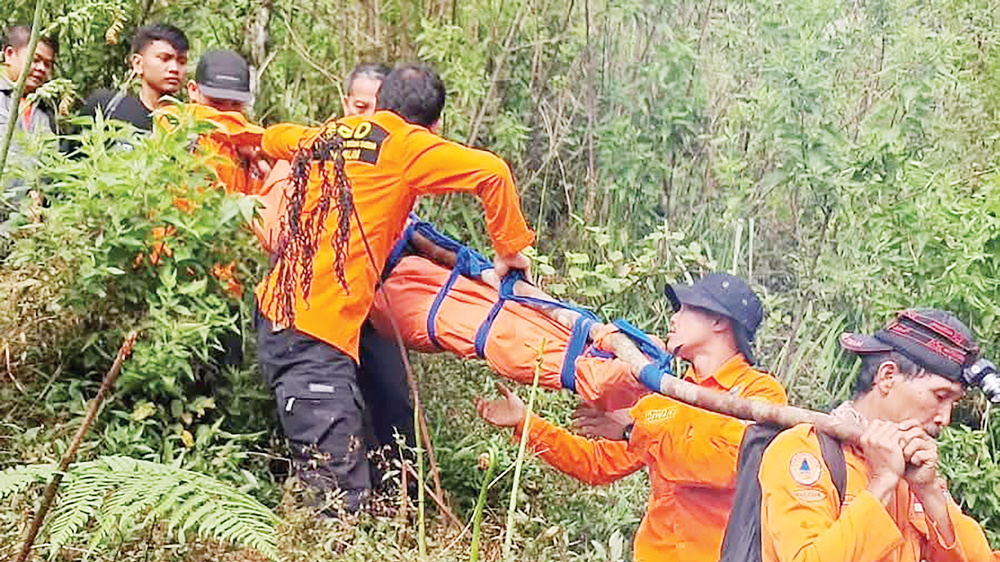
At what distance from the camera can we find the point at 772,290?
7.32 m

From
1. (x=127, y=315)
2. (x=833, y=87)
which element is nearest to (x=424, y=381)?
(x=127, y=315)

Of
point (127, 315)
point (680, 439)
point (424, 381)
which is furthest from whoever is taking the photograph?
point (424, 381)

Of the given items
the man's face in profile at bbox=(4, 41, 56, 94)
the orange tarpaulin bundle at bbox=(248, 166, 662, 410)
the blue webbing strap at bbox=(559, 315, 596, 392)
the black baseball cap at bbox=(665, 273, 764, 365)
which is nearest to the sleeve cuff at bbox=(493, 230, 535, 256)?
the orange tarpaulin bundle at bbox=(248, 166, 662, 410)

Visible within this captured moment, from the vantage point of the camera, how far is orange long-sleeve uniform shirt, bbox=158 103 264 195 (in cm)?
548

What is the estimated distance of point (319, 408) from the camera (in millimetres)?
5043

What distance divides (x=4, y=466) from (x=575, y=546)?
82.2 inches

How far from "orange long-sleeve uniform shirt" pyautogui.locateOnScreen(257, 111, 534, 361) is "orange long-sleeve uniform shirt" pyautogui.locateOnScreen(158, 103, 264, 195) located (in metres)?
0.60

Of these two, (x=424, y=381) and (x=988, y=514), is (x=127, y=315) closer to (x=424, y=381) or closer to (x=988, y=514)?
(x=424, y=381)

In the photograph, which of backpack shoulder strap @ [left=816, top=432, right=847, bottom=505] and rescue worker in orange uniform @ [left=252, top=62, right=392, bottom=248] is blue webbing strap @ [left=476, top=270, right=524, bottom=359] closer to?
rescue worker in orange uniform @ [left=252, top=62, right=392, bottom=248]

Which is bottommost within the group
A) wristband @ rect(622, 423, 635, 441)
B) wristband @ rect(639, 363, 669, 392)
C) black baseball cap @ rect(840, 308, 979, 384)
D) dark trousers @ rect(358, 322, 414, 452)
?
dark trousers @ rect(358, 322, 414, 452)

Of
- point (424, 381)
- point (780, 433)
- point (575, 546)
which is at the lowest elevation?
point (575, 546)

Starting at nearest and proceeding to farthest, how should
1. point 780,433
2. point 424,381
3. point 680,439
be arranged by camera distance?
point 780,433 → point 680,439 → point 424,381

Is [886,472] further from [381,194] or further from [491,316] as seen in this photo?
[381,194]

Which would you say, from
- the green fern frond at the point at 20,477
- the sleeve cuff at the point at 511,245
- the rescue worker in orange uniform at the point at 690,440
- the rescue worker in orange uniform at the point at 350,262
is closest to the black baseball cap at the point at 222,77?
the rescue worker in orange uniform at the point at 350,262
